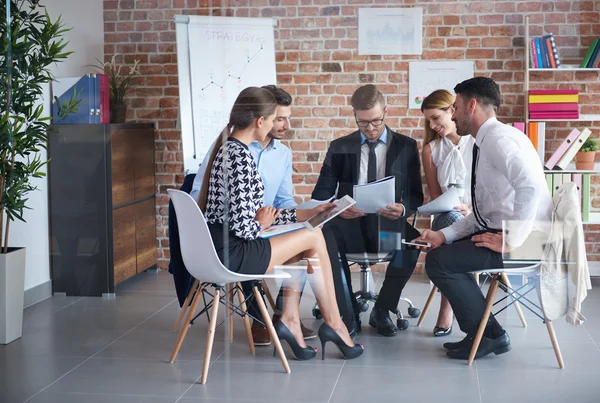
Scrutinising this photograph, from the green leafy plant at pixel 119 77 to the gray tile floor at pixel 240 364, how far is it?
0.79 meters

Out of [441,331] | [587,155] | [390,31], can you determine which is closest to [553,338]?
[441,331]

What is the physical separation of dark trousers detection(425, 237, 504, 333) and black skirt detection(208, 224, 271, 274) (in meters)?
0.66

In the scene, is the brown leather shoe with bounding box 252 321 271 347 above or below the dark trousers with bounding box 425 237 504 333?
below

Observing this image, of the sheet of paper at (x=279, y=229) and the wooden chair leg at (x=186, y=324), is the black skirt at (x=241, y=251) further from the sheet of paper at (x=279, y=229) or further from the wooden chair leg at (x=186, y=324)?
the wooden chair leg at (x=186, y=324)

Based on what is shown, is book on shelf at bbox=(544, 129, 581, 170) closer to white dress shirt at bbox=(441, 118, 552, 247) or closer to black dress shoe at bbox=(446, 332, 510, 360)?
white dress shirt at bbox=(441, 118, 552, 247)

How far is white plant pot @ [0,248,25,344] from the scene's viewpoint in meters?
3.67

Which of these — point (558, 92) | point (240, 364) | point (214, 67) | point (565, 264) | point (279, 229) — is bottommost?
point (240, 364)

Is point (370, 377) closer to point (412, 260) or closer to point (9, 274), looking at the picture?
point (412, 260)

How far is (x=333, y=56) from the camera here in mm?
3012

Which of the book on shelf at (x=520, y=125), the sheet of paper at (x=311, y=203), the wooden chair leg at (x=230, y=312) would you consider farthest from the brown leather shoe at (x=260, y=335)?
the book on shelf at (x=520, y=125)

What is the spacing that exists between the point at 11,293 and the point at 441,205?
208 centimetres

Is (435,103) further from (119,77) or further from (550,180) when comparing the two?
(119,77)

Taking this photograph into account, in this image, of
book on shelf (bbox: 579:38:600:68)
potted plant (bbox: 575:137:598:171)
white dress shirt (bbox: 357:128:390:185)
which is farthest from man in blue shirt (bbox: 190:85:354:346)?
book on shelf (bbox: 579:38:600:68)

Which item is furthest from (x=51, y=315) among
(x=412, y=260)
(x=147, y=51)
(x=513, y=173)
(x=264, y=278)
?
(x=513, y=173)
